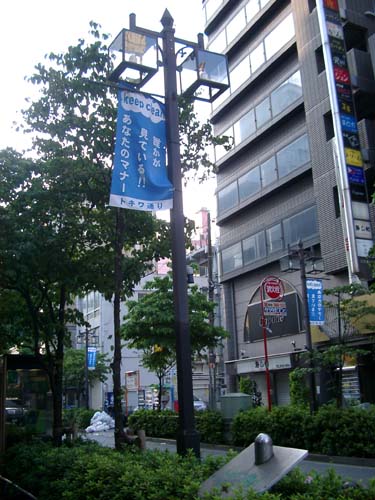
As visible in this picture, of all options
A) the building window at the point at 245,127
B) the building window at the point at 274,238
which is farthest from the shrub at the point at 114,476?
the building window at the point at 245,127

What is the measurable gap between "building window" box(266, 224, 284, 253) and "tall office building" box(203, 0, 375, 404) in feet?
0.18

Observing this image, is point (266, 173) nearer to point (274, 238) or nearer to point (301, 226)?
point (274, 238)

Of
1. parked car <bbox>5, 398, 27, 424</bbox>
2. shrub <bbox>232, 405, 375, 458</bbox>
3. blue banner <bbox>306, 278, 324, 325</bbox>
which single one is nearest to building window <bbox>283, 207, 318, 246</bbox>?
blue banner <bbox>306, 278, 324, 325</bbox>

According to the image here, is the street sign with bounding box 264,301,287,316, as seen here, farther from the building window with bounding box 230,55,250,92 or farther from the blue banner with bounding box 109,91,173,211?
the building window with bounding box 230,55,250,92

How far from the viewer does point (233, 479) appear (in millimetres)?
4785

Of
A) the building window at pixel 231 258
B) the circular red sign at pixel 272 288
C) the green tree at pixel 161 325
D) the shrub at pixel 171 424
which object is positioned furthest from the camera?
the building window at pixel 231 258

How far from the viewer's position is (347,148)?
22422 mm

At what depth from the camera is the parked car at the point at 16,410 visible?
47.5ft

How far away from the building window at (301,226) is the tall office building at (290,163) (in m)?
0.06

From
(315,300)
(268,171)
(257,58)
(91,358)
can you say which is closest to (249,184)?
(268,171)

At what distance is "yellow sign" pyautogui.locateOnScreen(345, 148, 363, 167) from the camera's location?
22319 millimetres

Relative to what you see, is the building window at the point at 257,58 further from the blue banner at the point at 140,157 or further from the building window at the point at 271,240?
the blue banner at the point at 140,157

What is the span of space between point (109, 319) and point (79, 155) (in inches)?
1653

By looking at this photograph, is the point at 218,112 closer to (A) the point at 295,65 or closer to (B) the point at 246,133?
(B) the point at 246,133
